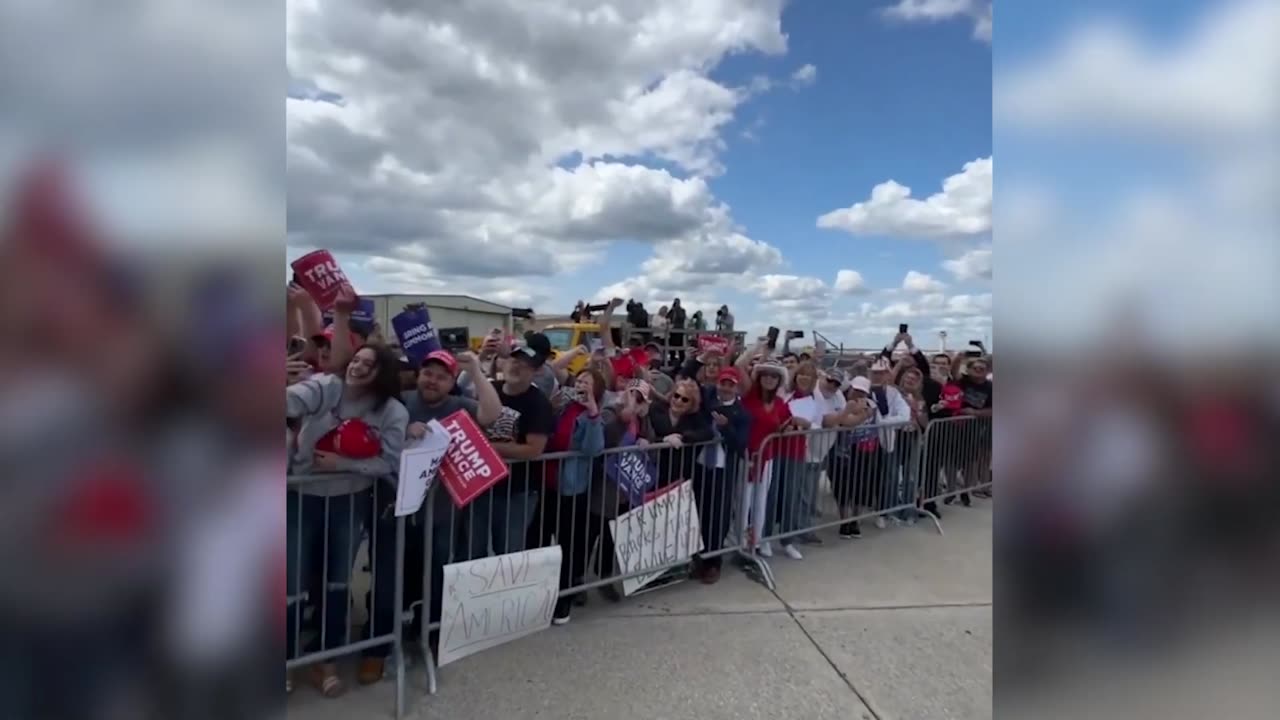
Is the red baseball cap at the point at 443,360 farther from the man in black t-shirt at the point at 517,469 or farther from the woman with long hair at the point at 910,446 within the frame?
the woman with long hair at the point at 910,446

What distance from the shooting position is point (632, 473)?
4359 mm

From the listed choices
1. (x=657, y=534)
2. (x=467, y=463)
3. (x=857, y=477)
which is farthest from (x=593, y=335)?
(x=467, y=463)

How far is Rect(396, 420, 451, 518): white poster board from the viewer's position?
10.4 feet

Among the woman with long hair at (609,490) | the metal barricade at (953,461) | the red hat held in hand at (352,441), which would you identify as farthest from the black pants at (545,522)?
the metal barricade at (953,461)

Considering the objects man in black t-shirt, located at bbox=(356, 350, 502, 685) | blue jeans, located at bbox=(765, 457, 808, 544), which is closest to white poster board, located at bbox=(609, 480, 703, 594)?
blue jeans, located at bbox=(765, 457, 808, 544)

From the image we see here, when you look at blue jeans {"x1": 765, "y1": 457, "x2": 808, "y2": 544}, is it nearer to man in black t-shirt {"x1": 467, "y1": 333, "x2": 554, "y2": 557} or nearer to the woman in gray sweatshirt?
man in black t-shirt {"x1": 467, "y1": 333, "x2": 554, "y2": 557}

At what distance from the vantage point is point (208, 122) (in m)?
0.68

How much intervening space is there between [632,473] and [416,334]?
161cm

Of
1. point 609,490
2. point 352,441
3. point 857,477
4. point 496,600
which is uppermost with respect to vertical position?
point 352,441

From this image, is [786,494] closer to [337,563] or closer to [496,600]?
[496,600]

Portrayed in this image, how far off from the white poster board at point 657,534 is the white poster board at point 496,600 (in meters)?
0.60

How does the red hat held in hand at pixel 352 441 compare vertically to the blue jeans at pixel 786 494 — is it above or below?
above

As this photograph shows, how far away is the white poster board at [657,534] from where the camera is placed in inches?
172

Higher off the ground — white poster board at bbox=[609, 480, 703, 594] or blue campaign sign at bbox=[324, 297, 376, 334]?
blue campaign sign at bbox=[324, 297, 376, 334]
